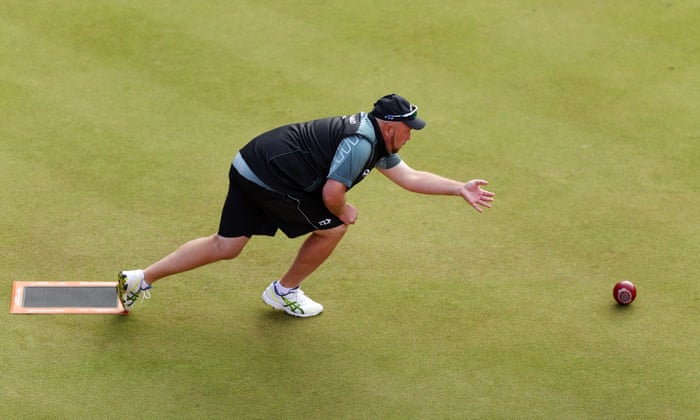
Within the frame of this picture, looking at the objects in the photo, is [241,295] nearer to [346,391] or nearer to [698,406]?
[346,391]

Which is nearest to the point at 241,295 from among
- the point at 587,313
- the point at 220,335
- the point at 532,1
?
the point at 220,335

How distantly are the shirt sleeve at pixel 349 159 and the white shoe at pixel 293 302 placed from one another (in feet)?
3.96

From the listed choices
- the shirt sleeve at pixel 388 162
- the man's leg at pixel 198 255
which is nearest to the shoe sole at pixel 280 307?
the man's leg at pixel 198 255

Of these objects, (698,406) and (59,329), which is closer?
(698,406)

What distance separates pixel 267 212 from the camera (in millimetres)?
7621

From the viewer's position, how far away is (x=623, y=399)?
7172 millimetres

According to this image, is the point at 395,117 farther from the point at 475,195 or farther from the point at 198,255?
the point at 198,255

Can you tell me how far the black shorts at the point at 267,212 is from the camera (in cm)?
745

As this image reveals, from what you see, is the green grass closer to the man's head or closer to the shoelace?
the shoelace

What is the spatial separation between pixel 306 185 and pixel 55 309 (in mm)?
2182

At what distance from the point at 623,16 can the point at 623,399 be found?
632 cm

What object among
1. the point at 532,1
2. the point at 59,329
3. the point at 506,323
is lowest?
the point at 59,329

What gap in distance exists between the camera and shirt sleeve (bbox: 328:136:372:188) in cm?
712

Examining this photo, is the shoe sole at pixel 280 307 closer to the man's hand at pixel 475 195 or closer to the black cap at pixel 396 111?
the man's hand at pixel 475 195
